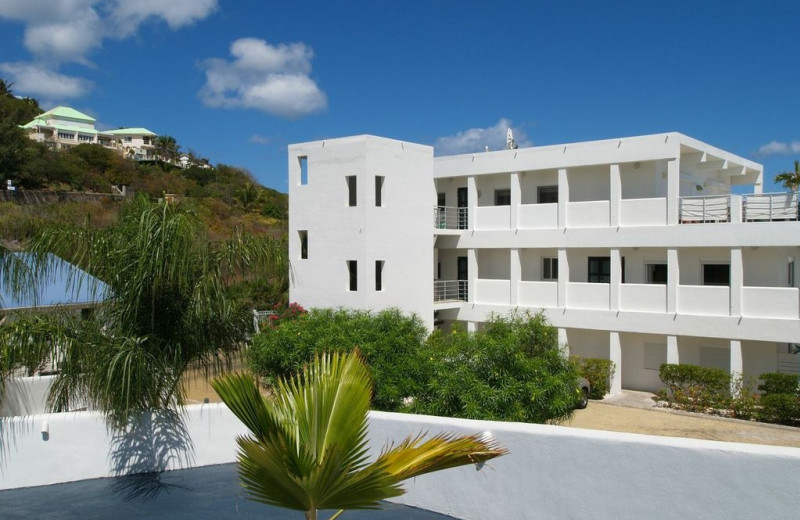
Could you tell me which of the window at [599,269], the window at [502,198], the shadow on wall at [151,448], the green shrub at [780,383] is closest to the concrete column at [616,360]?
the window at [599,269]

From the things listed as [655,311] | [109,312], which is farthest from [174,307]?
[655,311]

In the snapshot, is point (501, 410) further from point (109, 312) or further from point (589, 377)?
point (589, 377)

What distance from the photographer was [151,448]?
13.0m

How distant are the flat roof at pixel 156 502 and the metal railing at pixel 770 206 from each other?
15.6 metres

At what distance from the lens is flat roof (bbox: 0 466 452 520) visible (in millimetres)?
10859

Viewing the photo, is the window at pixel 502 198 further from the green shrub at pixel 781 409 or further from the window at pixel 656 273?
the green shrub at pixel 781 409

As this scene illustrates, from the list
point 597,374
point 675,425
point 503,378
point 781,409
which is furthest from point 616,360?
point 503,378

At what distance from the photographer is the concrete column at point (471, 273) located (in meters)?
26.6

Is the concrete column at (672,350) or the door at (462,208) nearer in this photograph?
the concrete column at (672,350)

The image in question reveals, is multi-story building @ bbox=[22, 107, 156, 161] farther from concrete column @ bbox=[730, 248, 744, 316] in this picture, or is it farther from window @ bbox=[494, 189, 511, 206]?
concrete column @ bbox=[730, 248, 744, 316]

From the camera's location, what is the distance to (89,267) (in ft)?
42.3

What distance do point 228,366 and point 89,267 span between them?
322 cm

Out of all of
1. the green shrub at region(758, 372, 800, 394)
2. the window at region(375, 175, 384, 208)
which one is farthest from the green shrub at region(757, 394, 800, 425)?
the window at region(375, 175, 384, 208)

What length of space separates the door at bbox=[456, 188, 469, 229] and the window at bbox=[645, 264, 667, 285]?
273 inches
